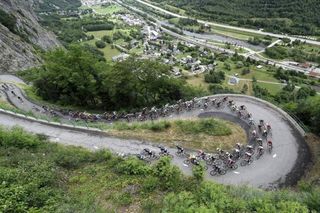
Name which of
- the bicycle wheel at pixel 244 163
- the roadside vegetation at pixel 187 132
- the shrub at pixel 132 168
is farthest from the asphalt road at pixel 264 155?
the shrub at pixel 132 168

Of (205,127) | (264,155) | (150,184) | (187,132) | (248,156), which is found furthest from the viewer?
(205,127)

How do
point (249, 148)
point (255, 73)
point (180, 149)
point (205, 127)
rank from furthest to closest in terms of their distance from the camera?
point (255, 73) → point (205, 127) → point (249, 148) → point (180, 149)

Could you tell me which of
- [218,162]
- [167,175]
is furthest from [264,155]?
[167,175]

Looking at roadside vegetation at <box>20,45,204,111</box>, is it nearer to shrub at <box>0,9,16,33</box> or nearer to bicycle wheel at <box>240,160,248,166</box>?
bicycle wheel at <box>240,160,248,166</box>

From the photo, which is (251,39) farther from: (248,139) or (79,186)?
(79,186)

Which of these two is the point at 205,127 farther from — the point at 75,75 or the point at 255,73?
the point at 255,73

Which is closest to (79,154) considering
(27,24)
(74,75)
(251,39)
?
(74,75)

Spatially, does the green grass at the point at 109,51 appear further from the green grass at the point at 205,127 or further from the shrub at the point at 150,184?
the shrub at the point at 150,184
